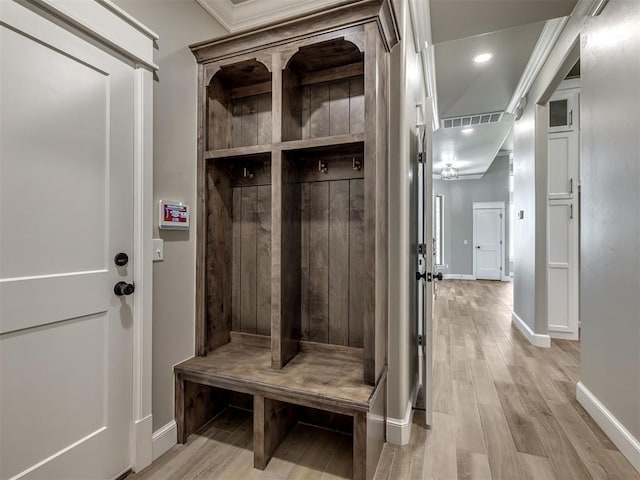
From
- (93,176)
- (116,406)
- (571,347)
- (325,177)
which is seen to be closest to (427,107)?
Result: (325,177)

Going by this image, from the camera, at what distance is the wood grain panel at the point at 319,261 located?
2.06m

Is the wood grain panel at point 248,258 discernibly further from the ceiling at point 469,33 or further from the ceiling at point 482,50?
the ceiling at point 482,50

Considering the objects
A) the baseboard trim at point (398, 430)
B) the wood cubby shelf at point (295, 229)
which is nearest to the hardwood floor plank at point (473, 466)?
the baseboard trim at point (398, 430)

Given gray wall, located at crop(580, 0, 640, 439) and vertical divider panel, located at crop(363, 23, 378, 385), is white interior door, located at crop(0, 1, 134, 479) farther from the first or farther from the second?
gray wall, located at crop(580, 0, 640, 439)

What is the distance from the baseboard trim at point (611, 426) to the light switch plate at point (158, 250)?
279cm

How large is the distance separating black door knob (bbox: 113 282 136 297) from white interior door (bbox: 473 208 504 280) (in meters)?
9.61

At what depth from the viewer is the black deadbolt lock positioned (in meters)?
1.54

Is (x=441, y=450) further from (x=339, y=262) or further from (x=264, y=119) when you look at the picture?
(x=264, y=119)

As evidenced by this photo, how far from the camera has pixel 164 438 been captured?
177cm

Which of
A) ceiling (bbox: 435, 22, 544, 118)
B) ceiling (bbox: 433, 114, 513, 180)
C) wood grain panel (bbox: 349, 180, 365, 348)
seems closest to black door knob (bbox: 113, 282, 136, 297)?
wood grain panel (bbox: 349, 180, 365, 348)

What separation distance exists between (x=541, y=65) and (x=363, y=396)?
12.7ft

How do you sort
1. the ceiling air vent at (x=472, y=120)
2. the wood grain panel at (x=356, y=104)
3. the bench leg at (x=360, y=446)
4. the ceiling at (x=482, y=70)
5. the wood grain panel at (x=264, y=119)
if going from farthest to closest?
the ceiling air vent at (x=472, y=120)
the ceiling at (x=482, y=70)
the wood grain panel at (x=264, y=119)
the wood grain panel at (x=356, y=104)
the bench leg at (x=360, y=446)

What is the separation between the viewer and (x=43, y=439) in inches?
50.3

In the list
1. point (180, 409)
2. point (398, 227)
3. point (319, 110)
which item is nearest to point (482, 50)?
point (319, 110)
